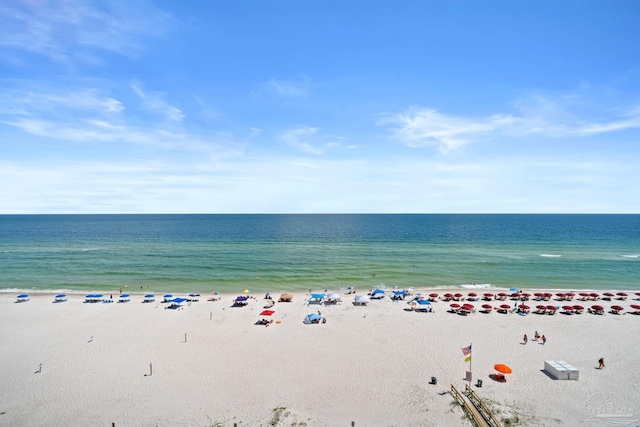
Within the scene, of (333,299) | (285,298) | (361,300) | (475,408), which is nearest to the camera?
(475,408)

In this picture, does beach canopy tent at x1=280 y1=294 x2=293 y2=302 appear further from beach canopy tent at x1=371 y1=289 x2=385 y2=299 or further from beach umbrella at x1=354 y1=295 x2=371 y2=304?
beach canopy tent at x1=371 y1=289 x2=385 y2=299

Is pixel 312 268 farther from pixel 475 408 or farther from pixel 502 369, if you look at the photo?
pixel 475 408

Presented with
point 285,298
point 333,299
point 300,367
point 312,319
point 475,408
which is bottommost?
point 300,367

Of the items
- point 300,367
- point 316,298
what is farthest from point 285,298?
point 300,367

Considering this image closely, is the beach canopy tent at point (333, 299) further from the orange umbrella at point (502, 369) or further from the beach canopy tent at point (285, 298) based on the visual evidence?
the orange umbrella at point (502, 369)

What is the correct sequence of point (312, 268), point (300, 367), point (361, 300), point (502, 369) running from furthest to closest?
point (312, 268) → point (361, 300) → point (300, 367) → point (502, 369)

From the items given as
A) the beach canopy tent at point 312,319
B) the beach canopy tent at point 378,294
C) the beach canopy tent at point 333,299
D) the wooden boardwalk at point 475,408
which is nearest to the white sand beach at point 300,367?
the wooden boardwalk at point 475,408

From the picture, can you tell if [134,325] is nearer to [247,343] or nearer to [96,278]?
[247,343]

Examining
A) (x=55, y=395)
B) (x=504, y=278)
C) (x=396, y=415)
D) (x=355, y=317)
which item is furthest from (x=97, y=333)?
(x=504, y=278)
